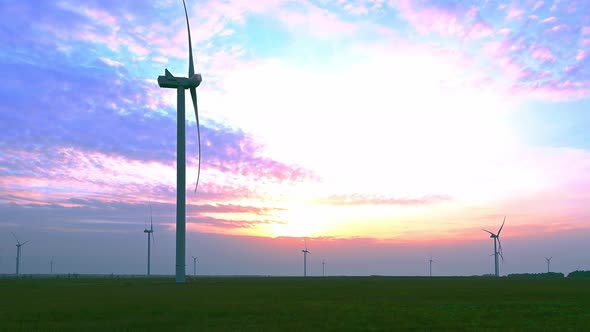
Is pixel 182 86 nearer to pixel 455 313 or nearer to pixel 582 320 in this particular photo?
pixel 455 313

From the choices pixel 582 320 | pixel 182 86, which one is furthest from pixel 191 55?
pixel 582 320

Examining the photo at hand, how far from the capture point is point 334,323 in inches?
1194

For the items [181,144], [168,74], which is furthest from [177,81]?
[181,144]

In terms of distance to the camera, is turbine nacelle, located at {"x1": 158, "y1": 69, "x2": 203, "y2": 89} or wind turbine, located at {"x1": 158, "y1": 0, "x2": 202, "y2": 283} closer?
wind turbine, located at {"x1": 158, "y1": 0, "x2": 202, "y2": 283}

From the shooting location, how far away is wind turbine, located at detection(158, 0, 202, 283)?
81625 millimetres

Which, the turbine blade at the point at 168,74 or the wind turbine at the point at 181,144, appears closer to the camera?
the wind turbine at the point at 181,144

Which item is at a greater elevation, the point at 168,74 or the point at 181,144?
the point at 168,74

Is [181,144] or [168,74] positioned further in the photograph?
[168,74]

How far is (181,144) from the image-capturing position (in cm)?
8344

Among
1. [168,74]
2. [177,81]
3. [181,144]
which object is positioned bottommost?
[181,144]

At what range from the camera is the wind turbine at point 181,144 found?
268ft

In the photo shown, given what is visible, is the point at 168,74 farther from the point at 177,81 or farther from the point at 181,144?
the point at 181,144

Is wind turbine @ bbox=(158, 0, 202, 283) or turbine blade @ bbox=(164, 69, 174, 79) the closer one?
wind turbine @ bbox=(158, 0, 202, 283)

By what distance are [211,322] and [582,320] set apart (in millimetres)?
20013
